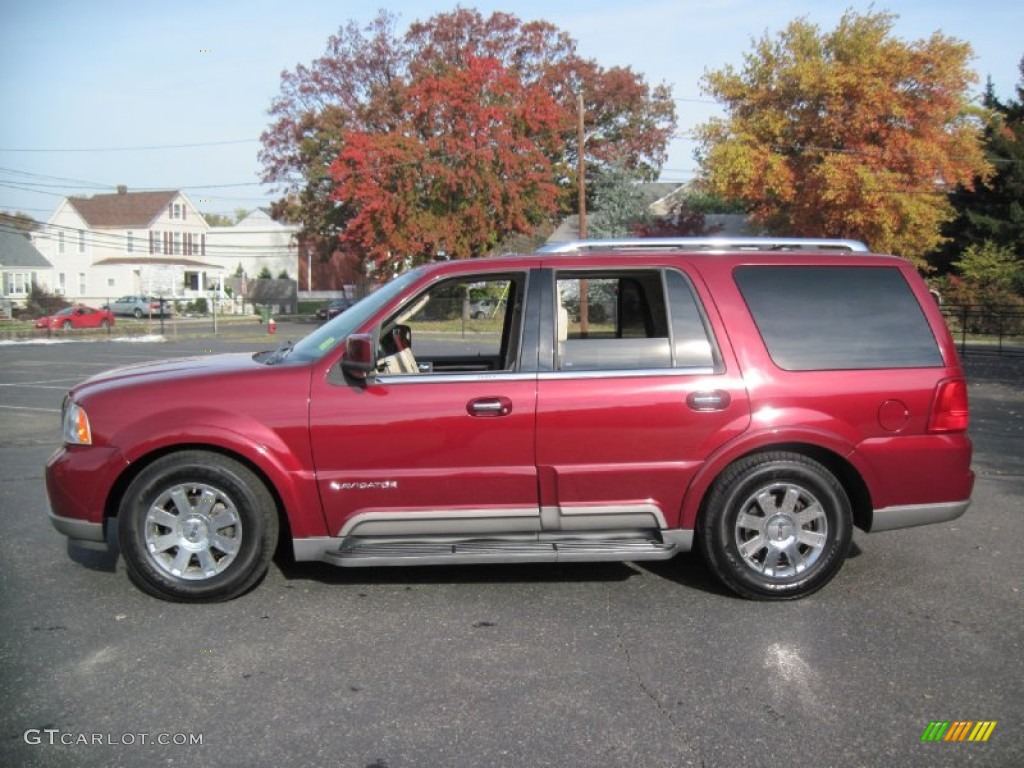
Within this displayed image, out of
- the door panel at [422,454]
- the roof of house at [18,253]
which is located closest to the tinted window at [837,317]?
the door panel at [422,454]

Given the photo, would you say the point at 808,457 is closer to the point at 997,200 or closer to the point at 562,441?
the point at 562,441

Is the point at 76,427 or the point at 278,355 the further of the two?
the point at 278,355

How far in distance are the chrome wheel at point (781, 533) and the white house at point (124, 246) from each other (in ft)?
206

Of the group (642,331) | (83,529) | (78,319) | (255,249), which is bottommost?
(83,529)

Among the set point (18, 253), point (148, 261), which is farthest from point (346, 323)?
point (148, 261)

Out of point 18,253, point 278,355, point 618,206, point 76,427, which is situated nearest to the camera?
point 76,427

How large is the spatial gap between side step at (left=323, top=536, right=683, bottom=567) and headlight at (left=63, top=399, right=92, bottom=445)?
141 cm

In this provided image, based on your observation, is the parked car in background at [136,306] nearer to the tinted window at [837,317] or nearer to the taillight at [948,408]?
the tinted window at [837,317]

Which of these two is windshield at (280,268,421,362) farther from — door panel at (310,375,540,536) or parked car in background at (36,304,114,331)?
parked car in background at (36,304,114,331)

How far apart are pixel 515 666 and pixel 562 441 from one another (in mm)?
1214

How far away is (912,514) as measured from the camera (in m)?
4.92

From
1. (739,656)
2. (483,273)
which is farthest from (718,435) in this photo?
(483,273)

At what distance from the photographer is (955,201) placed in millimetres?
38844

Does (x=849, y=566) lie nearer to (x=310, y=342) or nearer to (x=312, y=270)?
(x=310, y=342)
